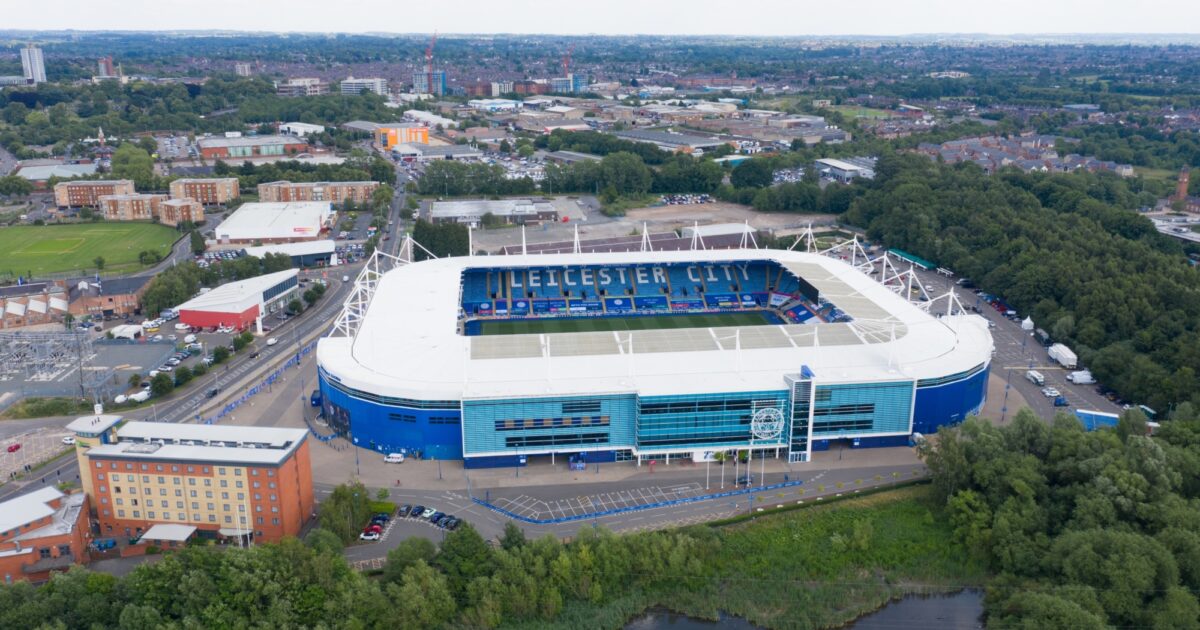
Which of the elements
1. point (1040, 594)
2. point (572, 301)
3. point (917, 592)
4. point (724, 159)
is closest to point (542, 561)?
point (917, 592)

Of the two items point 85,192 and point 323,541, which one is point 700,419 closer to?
point 323,541

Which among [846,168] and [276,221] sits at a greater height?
[846,168]

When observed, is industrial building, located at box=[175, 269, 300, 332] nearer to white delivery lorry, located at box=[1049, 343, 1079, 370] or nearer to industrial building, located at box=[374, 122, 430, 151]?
white delivery lorry, located at box=[1049, 343, 1079, 370]

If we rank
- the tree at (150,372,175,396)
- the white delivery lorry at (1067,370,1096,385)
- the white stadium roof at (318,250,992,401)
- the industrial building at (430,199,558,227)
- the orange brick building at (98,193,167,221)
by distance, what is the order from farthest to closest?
1. the orange brick building at (98,193,167,221)
2. the industrial building at (430,199,558,227)
3. the white delivery lorry at (1067,370,1096,385)
4. the tree at (150,372,175,396)
5. the white stadium roof at (318,250,992,401)

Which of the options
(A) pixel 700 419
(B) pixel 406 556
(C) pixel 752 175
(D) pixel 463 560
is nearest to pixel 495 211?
(C) pixel 752 175

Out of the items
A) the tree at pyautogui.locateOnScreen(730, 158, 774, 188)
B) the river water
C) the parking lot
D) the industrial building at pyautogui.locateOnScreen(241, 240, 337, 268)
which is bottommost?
the river water

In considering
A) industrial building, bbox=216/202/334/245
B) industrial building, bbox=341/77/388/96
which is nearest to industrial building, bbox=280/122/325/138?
industrial building, bbox=341/77/388/96

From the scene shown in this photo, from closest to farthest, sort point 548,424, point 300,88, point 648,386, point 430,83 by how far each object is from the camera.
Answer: point 548,424 < point 648,386 < point 300,88 < point 430,83
